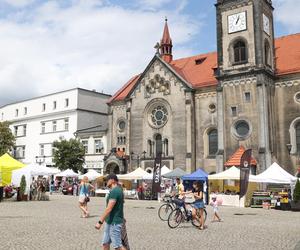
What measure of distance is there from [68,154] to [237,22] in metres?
24.8

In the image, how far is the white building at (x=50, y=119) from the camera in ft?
193

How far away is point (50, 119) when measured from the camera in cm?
6122

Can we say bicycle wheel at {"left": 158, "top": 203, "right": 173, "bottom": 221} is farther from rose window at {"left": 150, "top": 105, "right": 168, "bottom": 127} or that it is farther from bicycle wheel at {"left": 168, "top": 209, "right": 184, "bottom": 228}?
rose window at {"left": 150, "top": 105, "right": 168, "bottom": 127}

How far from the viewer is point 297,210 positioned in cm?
2589

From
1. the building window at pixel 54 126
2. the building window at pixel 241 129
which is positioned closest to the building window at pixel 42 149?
the building window at pixel 54 126

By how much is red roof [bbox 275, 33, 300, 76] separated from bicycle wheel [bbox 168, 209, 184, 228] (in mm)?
27690

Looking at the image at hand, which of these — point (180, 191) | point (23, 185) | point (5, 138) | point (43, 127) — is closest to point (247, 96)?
point (180, 191)

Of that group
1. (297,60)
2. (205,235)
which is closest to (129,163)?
(297,60)

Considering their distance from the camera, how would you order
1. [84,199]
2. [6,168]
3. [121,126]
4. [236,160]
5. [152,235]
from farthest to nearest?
[121,126] → [236,160] → [6,168] → [84,199] → [152,235]

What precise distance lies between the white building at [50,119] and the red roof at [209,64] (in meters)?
7.79

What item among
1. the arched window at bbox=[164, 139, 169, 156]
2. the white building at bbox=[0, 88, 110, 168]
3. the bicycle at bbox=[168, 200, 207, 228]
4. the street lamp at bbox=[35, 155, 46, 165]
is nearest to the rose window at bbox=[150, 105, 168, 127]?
the arched window at bbox=[164, 139, 169, 156]

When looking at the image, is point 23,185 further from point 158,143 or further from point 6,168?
point 158,143

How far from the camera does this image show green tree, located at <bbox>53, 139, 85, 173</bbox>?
5053cm

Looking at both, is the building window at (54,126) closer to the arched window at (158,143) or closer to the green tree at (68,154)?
the green tree at (68,154)
